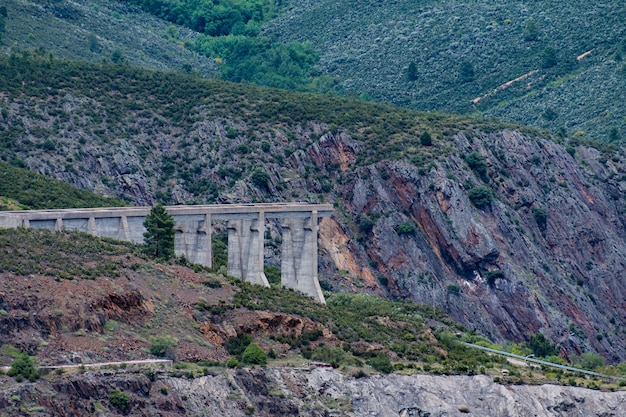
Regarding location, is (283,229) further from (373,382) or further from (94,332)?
(94,332)

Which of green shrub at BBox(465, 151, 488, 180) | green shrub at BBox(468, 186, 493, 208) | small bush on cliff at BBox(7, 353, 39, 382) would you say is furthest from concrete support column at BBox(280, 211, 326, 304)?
small bush on cliff at BBox(7, 353, 39, 382)

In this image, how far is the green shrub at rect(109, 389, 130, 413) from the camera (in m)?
100

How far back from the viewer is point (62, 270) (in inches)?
4427

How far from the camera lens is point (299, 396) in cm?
11244

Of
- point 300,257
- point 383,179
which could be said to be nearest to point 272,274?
point 300,257

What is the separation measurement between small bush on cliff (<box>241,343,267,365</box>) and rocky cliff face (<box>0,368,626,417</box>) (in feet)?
2.93

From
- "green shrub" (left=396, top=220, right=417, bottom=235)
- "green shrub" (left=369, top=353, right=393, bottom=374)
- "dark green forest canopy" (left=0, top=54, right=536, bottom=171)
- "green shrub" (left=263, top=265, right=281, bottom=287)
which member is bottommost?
"green shrub" (left=369, top=353, right=393, bottom=374)

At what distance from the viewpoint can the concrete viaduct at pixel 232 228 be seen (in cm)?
12900

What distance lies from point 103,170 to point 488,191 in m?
34.1

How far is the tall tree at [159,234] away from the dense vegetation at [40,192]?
12.4m

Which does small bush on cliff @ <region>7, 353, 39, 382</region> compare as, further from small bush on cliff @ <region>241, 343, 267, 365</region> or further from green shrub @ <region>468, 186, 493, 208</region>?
green shrub @ <region>468, 186, 493, 208</region>

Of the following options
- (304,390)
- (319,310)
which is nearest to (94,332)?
(304,390)

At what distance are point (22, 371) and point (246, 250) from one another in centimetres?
4320

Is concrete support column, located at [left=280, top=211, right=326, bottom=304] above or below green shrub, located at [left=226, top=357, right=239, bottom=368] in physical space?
above
